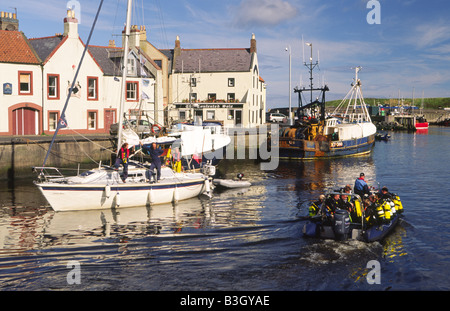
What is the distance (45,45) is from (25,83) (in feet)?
16.2

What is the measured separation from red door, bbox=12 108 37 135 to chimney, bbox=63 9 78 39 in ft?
26.3

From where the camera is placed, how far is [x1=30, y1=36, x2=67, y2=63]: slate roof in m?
40.1

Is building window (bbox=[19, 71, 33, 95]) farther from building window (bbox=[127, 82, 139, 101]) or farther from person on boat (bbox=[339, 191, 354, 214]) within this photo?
person on boat (bbox=[339, 191, 354, 214])

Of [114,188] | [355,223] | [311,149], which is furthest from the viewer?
[311,149]

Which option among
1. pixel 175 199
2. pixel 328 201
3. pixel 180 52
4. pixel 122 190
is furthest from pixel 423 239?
pixel 180 52

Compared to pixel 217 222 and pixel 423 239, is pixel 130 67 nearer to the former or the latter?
pixel 217 222

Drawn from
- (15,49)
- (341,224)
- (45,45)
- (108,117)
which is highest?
(45,45)

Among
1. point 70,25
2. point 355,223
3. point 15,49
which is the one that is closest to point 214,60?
point 70,25

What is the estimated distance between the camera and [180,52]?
208 feet

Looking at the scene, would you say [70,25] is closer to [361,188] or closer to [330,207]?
[361,188]

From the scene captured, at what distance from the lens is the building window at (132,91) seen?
45.8m

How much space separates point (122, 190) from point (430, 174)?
980 inches

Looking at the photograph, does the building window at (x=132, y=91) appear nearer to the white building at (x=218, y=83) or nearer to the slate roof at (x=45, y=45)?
the slate roof at (x=45, y=45)

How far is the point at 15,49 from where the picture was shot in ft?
126
